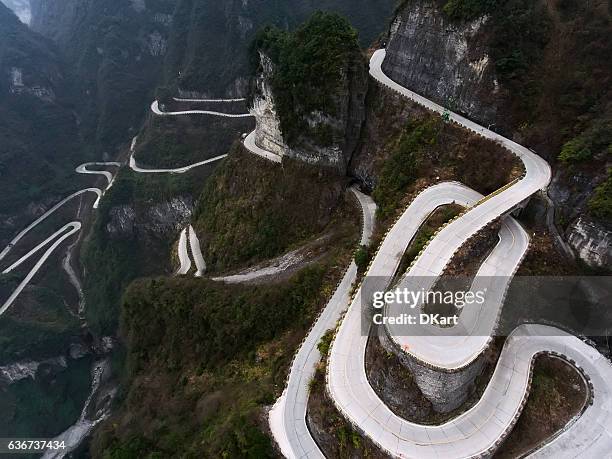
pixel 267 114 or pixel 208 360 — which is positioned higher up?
pixel 267 114

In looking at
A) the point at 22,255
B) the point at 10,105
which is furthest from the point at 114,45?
the point at 22,255

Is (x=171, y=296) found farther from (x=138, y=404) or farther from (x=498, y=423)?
(x=498, y=423)

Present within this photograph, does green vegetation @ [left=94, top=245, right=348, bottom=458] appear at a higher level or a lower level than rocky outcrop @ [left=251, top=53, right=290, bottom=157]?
lower

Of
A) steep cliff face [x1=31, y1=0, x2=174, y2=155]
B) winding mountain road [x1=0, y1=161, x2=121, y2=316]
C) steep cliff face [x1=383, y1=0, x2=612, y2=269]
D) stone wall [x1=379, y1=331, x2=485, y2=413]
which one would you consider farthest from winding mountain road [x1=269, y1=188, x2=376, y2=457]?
steep cliff face [x1=31, y1=0, x2=174, y2=155]

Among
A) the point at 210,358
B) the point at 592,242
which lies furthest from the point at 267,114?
the point at 592,242

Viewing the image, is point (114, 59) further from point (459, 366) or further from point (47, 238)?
point (459, 366)

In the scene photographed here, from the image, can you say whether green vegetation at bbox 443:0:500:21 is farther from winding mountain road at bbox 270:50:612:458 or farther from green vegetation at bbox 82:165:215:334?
green vegetation at bbox 82:165:215:334
